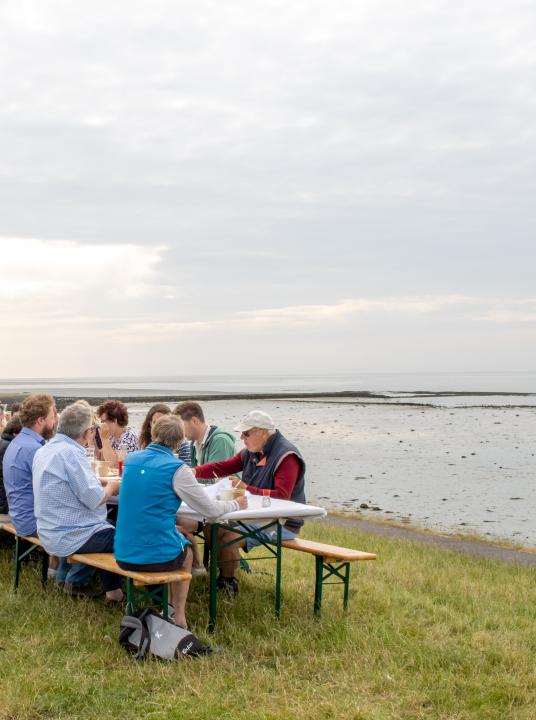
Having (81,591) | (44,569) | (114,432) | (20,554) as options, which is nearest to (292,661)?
(81,591)

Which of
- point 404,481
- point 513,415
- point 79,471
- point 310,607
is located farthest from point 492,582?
point 513,415

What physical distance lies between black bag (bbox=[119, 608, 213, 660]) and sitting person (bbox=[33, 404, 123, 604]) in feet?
3.18

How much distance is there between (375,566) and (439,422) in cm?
4113

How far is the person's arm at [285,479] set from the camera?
6.08 metres

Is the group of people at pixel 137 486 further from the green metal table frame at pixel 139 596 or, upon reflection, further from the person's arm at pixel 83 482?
the green metal table frame at pixel 139 596

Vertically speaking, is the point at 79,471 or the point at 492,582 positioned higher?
the point at 79,471

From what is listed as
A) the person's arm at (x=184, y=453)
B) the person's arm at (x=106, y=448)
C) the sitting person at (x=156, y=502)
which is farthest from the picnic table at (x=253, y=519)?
the person's arm at (x=106, y=448)

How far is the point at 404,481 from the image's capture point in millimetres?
22656

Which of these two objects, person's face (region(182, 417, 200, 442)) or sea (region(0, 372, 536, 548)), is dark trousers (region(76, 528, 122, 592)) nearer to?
person's face (region(182, 417, 200, 442))

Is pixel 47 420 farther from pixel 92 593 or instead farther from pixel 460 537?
pixel 460 537

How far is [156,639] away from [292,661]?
2.78 feet

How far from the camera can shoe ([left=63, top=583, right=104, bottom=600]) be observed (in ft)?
20.3

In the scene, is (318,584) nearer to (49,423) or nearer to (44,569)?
(44,569)

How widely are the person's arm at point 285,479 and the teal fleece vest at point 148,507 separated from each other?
1.10 metres
